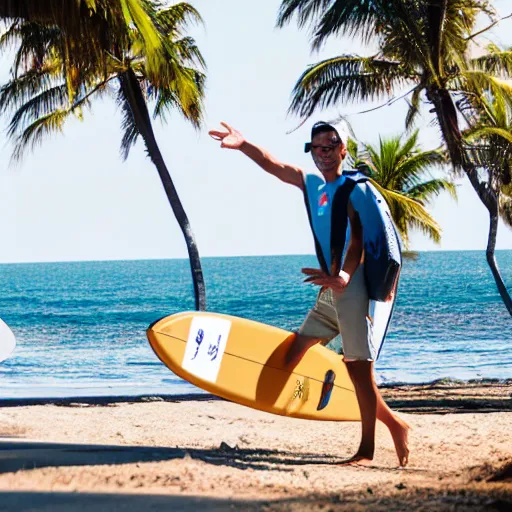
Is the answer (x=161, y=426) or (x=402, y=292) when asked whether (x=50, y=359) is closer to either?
(x=161, y=426)

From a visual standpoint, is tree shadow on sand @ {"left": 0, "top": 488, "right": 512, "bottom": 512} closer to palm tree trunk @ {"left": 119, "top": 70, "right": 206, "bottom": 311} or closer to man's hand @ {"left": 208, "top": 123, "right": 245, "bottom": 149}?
man's hand @ {"left": 208, "top": 123, "right": 245, "bottom": 149}

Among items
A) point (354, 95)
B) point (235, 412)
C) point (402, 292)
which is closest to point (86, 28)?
point (235, 412)

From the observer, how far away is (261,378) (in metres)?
5.18

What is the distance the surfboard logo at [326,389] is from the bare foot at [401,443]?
1091 mm

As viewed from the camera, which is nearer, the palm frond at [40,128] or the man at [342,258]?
the man at [342,258]

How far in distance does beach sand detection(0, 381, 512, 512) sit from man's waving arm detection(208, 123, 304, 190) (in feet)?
4.97

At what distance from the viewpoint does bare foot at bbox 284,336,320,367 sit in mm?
4805

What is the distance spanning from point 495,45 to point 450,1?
5.50 ft

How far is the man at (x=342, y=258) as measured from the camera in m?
4.32

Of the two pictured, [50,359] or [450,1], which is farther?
[50,359]

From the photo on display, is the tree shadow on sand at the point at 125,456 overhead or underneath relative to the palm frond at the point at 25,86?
underneath

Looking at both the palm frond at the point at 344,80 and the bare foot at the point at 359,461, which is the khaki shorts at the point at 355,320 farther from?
the palm frond at the point at 344,80

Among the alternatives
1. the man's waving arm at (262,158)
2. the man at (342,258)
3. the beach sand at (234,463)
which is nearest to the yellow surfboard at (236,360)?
the beach sand at (234,463)

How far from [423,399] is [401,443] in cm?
447
